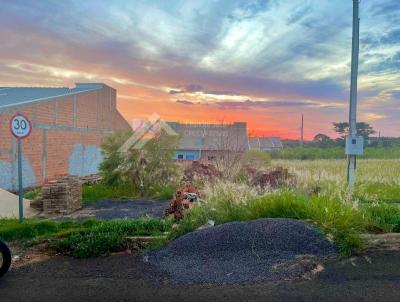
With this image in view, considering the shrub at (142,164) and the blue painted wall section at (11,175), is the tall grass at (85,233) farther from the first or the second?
the blue painted wall section at (11,175)

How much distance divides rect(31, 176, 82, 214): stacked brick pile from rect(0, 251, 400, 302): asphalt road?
517cm

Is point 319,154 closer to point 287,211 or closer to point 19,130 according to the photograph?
point 287,211

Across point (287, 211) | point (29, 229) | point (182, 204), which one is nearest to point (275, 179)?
point (182, 204)

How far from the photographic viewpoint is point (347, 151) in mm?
9391

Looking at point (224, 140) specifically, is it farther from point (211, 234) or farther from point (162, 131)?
point (211, 234)

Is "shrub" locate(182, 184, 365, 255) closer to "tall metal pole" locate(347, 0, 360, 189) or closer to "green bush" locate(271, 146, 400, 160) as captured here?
"tall metal pole" locate(347, 0, 360, 189)

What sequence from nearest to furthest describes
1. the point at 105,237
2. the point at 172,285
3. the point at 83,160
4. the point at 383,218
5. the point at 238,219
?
the point at 172,285 → the point at 105,237 → the point at 383,218 → the point at 238,219 → the point at 83,160

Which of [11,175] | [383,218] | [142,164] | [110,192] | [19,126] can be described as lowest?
[110,192]

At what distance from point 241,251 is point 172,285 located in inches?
56.2

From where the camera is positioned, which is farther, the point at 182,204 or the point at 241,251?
the point at 182,204

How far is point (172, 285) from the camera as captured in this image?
4.45m

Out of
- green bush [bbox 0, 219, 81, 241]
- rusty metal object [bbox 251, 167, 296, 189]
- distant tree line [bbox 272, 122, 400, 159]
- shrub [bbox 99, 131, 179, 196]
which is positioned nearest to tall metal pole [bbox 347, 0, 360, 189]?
rusty metal object [bbox 251, 167, 296, 189]

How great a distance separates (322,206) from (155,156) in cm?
902

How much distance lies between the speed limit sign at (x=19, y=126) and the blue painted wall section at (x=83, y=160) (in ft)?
34.2
